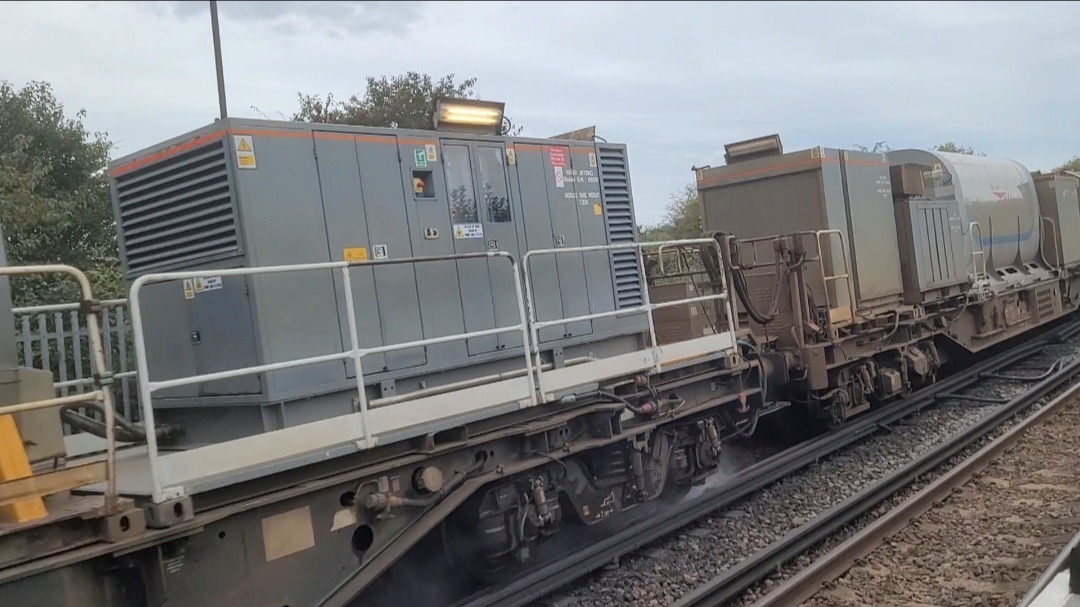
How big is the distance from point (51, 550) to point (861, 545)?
5659mm

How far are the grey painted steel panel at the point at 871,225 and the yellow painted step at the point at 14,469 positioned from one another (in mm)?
9747

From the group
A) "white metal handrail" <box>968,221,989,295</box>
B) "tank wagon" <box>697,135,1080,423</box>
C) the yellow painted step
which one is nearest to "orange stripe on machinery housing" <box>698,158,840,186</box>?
"tank wagon" <box>697,135,1080,423</box>

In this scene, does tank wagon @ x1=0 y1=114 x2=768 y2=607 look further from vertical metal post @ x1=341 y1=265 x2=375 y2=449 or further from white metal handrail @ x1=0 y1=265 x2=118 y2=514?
white metal handrail @ x1=0 y1=265 x2=118 y2=514

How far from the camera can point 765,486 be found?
28.0 ft

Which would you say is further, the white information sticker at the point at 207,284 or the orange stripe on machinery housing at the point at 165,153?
the white information sticker at the point at 207,284

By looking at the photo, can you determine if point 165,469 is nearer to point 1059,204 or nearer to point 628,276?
point 628,276

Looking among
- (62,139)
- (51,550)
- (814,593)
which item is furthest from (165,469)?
(62,139)

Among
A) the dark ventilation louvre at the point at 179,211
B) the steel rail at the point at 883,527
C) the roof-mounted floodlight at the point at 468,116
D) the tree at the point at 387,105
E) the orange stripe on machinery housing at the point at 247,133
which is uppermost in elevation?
the tree at the point at 387,105

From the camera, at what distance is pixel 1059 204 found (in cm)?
1742

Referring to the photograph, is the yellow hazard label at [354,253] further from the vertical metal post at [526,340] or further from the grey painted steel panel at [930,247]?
the grey painted steel panel at [930,247]

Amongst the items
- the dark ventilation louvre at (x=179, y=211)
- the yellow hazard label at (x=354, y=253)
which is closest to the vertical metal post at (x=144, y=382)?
the dark ventilation louvre at (x=179, y=211)

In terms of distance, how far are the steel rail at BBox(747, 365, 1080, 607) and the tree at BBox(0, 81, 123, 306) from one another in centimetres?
911

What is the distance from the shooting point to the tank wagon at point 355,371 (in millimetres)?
4262

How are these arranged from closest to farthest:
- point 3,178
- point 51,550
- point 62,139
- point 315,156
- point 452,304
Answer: point 51,550 → point 315,156 → point 452,304 → point 3,178 → point 62,139
